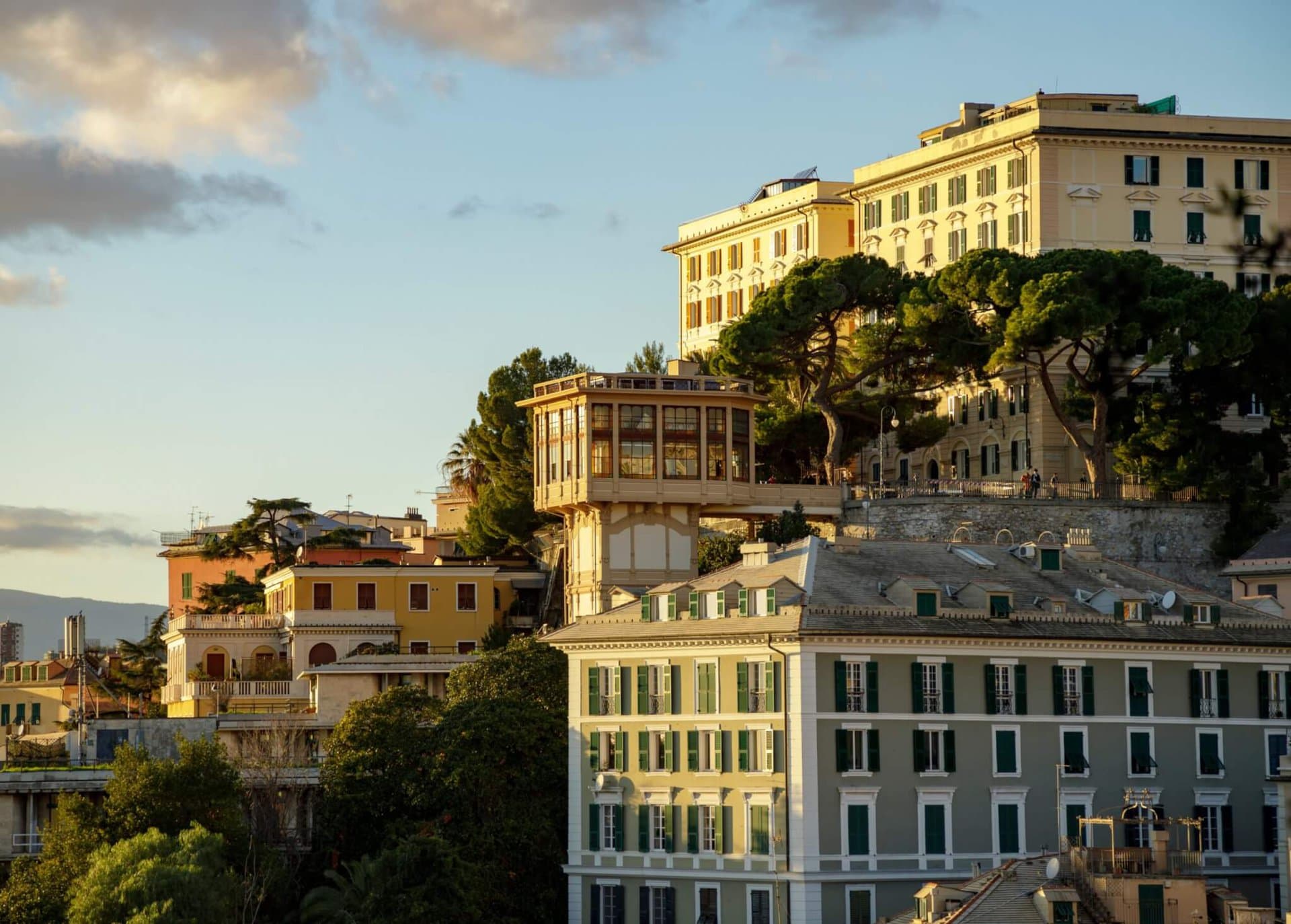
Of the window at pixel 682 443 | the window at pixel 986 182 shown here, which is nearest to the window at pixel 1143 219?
the window at pixel 986 182

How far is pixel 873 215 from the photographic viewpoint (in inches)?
4407

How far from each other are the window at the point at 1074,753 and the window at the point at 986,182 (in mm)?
43902

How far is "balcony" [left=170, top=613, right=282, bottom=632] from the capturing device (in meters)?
96.6

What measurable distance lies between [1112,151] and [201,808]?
53.5 metres

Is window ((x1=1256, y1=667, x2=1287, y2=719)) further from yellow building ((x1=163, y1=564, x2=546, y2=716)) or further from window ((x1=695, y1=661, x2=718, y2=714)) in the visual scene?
yellow building ((x1=163, y1=564, x2=546, y2=716))

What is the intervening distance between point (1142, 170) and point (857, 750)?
46.5 m

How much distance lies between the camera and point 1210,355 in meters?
85.3

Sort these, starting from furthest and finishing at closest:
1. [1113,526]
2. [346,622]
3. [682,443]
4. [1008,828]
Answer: [346,622], [1113,526], [682,443], [1008,828]

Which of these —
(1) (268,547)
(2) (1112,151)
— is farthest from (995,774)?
(1) (268,547)

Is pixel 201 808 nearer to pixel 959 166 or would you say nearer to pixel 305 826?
pixel 305 826

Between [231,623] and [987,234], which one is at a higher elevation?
[987,234]

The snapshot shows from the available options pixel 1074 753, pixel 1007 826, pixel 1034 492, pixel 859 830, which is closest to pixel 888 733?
pixel 859 830

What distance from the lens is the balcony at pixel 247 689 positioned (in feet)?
295

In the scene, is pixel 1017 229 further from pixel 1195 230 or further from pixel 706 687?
pixel 706 687
